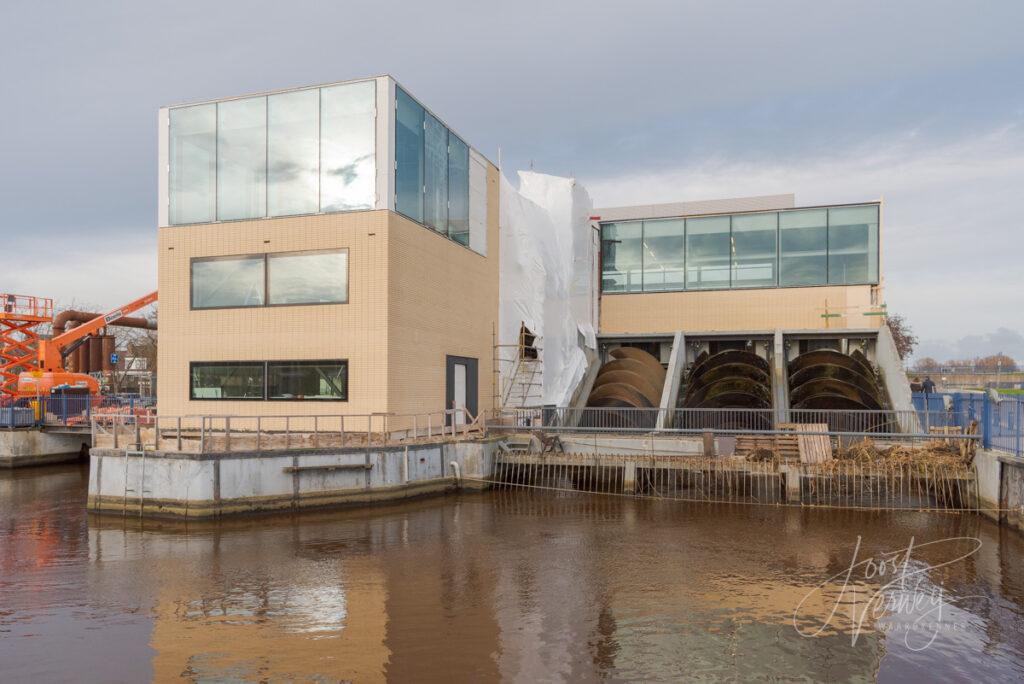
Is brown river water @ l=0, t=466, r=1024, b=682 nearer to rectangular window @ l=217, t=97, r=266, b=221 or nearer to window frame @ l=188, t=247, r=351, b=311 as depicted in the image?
window frame @ l=188, t=247, r=351, b=311

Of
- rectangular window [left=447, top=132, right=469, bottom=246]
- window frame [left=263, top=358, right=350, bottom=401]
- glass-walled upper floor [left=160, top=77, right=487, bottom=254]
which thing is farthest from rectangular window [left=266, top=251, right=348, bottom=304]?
rectangular window [left=447, top=132, right=469, bottom=246]

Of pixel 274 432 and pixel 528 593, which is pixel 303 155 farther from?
pixel 528 593

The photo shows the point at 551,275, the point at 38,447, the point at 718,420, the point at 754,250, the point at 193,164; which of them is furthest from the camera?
the point at 754,250

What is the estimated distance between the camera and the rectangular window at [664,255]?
36.5 metres

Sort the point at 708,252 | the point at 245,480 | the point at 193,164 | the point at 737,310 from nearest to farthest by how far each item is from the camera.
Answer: the point at 245,480 → the point at 193,164 → the point at 737,310 → the point at 708,252

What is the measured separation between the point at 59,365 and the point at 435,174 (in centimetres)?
2323

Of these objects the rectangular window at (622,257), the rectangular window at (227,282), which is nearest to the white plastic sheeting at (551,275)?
the rectangular window at (622,257)

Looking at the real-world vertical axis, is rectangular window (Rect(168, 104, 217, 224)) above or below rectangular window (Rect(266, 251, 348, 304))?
above

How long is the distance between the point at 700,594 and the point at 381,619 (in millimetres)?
4870

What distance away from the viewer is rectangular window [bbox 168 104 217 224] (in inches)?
952

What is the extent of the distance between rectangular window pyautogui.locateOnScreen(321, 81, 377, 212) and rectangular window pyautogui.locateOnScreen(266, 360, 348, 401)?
4768 millimetres

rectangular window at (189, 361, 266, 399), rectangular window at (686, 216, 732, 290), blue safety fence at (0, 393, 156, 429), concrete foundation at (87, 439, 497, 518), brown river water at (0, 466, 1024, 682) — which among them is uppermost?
rectangular window at (686, 216, 732, 290)

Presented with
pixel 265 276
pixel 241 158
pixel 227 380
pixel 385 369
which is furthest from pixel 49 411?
pixel 385 369

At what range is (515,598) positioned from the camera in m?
11.7
